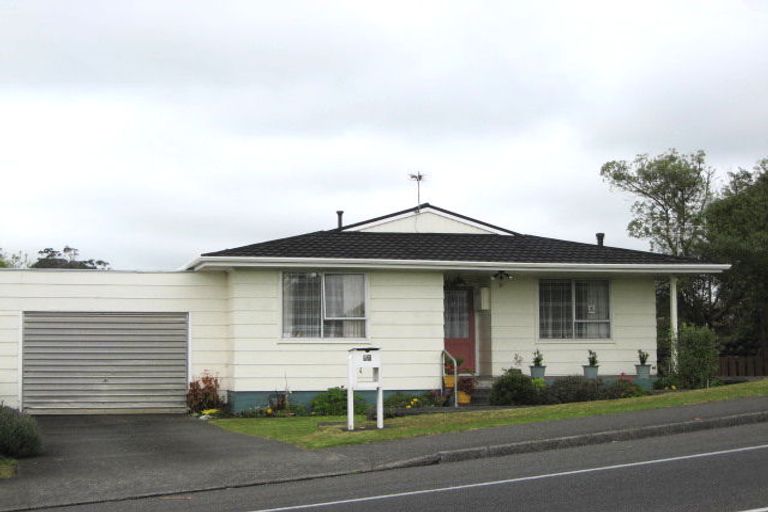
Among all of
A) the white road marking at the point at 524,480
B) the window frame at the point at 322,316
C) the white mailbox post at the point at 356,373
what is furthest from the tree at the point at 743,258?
the white road marking at the point at 524,480

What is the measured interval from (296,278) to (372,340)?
6.50 feet

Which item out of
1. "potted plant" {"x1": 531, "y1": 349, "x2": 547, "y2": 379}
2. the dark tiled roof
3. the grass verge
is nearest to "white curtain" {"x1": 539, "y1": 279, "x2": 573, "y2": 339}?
the dark tiled roof

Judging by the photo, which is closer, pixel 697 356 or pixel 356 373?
pixel 356 373

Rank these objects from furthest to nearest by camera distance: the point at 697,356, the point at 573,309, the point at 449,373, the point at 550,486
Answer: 1. the point at 573,309
2. the point at 697,356
3. the point at 449,373
4. the point at 550,486

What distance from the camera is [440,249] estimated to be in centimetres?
2223

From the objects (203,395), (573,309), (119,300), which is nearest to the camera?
(203,395)

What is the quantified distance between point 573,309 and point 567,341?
75 cm

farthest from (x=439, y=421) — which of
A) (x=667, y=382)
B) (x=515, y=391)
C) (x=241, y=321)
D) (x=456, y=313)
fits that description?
(x=667, y=382)

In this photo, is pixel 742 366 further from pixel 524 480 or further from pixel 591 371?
pixel 524 480

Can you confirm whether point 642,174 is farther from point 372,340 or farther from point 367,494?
point 367,494

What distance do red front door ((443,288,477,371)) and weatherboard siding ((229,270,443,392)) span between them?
5.69 feet

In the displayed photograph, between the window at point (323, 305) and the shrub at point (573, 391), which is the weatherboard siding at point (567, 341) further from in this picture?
the window at point (323, 305)

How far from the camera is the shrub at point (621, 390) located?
20.7 metres

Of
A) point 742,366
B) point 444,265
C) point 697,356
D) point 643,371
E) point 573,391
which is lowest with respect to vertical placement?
point 573,391
